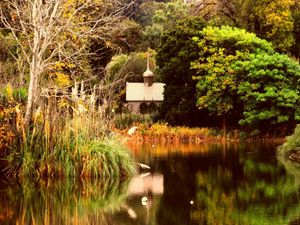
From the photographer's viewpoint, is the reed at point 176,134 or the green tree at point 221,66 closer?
the reed at point 176,134

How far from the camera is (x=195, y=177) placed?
50.9 ft

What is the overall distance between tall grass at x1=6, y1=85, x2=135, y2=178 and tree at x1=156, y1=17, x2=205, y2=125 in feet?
64.9

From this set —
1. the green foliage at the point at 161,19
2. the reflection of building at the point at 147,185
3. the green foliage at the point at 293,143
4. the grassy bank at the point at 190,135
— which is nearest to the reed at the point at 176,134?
the grassy bank at the point at 190,135

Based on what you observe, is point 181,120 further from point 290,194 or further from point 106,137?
point 290,194

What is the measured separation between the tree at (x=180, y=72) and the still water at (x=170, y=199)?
1678cm

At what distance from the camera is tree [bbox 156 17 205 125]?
115ft

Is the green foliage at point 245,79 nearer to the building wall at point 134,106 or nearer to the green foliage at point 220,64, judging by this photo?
the green foliage at point 220,64

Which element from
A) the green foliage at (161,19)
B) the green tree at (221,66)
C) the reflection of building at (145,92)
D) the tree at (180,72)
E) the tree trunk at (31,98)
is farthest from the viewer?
the green foliage at (161,19)

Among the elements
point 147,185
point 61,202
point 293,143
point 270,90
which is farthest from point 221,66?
point 61,202

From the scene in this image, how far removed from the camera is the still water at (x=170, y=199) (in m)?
9.88

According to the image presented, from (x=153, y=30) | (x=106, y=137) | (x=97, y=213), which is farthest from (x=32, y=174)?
(x=153, y=30)

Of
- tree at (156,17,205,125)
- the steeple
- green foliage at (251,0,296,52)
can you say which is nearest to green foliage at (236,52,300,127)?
tree at (156,17,205,125)

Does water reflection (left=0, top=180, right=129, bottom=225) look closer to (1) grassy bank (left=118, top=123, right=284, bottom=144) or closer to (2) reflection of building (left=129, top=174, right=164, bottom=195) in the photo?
(2) reflection of building (left=129, top=174, right=164, bottom=195)

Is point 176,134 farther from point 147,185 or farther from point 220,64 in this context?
point 147,185
